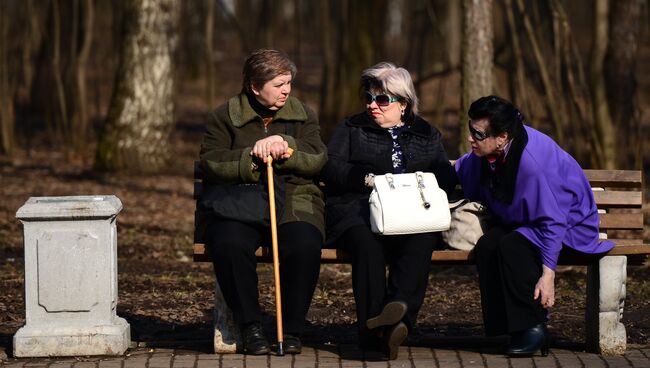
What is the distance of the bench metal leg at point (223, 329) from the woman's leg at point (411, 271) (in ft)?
2.51

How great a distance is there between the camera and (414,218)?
5793 millimetres

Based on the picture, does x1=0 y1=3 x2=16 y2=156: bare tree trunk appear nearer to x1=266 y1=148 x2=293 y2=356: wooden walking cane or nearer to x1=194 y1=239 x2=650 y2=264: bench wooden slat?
x1=194 y1=239 x2=650 y2=264: bench wooden slat

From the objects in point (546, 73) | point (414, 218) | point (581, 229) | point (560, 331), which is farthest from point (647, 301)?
point (546, 73)

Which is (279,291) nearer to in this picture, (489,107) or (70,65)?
(489,107)

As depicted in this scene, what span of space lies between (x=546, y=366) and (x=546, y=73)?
20.8ft

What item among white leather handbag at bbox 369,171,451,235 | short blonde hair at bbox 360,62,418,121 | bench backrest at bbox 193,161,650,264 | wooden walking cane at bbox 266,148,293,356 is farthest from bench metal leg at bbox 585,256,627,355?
wooden walking cane at bbox 266,148,293,356

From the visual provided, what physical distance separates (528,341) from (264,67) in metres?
1.83

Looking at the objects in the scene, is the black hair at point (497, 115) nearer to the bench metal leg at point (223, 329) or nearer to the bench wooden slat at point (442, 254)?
the bench wooden slat at point (442, 254)

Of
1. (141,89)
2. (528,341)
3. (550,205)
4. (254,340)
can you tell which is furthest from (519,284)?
(141,89)

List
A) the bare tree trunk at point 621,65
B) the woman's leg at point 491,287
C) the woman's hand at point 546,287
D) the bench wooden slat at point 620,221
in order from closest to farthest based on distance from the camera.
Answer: the woman's hand at point 546,287, the woman's leg at point 491,287, the bench wooden slat at point 620,221, the bare tree trunk at point 621,65

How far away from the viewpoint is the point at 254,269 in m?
5.84

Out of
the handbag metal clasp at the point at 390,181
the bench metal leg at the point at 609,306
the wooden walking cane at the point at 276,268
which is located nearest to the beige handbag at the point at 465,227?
the handbag metal clasp at the point at 390,181

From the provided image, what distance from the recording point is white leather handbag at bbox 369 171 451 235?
19.0 feet

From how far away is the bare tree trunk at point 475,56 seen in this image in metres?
9.05
